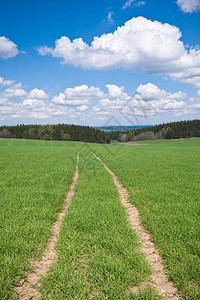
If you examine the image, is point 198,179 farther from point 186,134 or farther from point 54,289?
point 186,134

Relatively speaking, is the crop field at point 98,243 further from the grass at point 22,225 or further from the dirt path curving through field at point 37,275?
the dirt path curving through field at point 37,275

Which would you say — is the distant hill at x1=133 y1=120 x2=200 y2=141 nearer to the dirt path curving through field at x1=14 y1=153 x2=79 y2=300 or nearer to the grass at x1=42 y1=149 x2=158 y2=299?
the grass at x1=42 y1=149 x2=158 y2=299

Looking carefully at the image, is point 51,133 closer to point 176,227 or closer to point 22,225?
point 22,225

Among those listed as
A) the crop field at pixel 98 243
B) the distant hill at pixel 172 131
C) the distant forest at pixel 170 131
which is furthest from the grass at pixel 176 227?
the distant hill at pixel 172 131

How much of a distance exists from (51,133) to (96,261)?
123 meters

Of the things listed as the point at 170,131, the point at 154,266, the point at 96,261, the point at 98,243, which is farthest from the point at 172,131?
the point at 96,261

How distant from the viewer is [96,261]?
4.11 m

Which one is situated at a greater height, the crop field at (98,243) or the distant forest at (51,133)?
the distant forest at (51,133)

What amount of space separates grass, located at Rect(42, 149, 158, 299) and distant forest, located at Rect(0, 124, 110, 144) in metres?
109

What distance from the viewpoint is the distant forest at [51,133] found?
388 feet

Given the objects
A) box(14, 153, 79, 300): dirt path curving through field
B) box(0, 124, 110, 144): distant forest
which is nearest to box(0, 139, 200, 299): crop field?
box(14, 153, 79, 300): dirt path curving through field

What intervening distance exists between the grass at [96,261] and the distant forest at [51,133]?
10936cm

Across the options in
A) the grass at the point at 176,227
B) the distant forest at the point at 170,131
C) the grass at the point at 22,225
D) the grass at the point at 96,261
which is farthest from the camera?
the distant forest at the point at 170,131

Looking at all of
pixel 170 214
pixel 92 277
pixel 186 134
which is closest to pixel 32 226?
pixel 92 277
